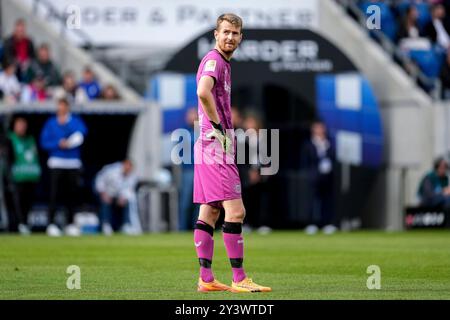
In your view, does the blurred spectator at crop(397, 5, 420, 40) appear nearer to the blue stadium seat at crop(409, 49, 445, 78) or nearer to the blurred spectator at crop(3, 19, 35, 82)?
the blue stadium seat at crop(409, 49, 445, 78)

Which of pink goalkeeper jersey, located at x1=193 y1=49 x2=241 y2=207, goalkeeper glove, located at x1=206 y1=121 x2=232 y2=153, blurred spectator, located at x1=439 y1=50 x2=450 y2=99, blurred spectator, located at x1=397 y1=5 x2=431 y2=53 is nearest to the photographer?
goalkeeper glove, located at x1=206 y1=121 x2=232 y2=153

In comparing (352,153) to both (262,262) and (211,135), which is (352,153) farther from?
(211,135)

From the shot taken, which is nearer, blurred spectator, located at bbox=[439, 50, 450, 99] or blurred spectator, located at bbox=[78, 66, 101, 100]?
blurred spectator, located at bbox=[78, 66, 101, 100]

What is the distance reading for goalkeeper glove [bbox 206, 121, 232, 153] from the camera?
10984 millimetres

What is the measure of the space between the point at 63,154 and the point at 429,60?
35.7ft

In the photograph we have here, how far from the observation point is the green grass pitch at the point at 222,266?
1100 cm

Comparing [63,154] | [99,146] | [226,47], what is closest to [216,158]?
[226,47]

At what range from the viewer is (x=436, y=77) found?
3077 cm

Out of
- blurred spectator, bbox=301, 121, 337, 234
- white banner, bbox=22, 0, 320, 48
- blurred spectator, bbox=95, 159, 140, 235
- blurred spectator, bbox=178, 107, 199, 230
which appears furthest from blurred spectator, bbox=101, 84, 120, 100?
blurred spectator, bbox=301, 121, 337, 234

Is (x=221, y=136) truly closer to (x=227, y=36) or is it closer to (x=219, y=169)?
(x=219, y=169)

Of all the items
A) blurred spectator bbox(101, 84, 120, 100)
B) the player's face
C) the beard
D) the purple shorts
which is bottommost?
the purple shorts

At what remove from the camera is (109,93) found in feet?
85.3

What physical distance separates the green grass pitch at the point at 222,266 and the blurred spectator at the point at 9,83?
4.15 m

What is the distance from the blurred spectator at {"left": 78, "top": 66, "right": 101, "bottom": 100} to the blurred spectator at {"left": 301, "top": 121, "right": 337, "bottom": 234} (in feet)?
14.3
